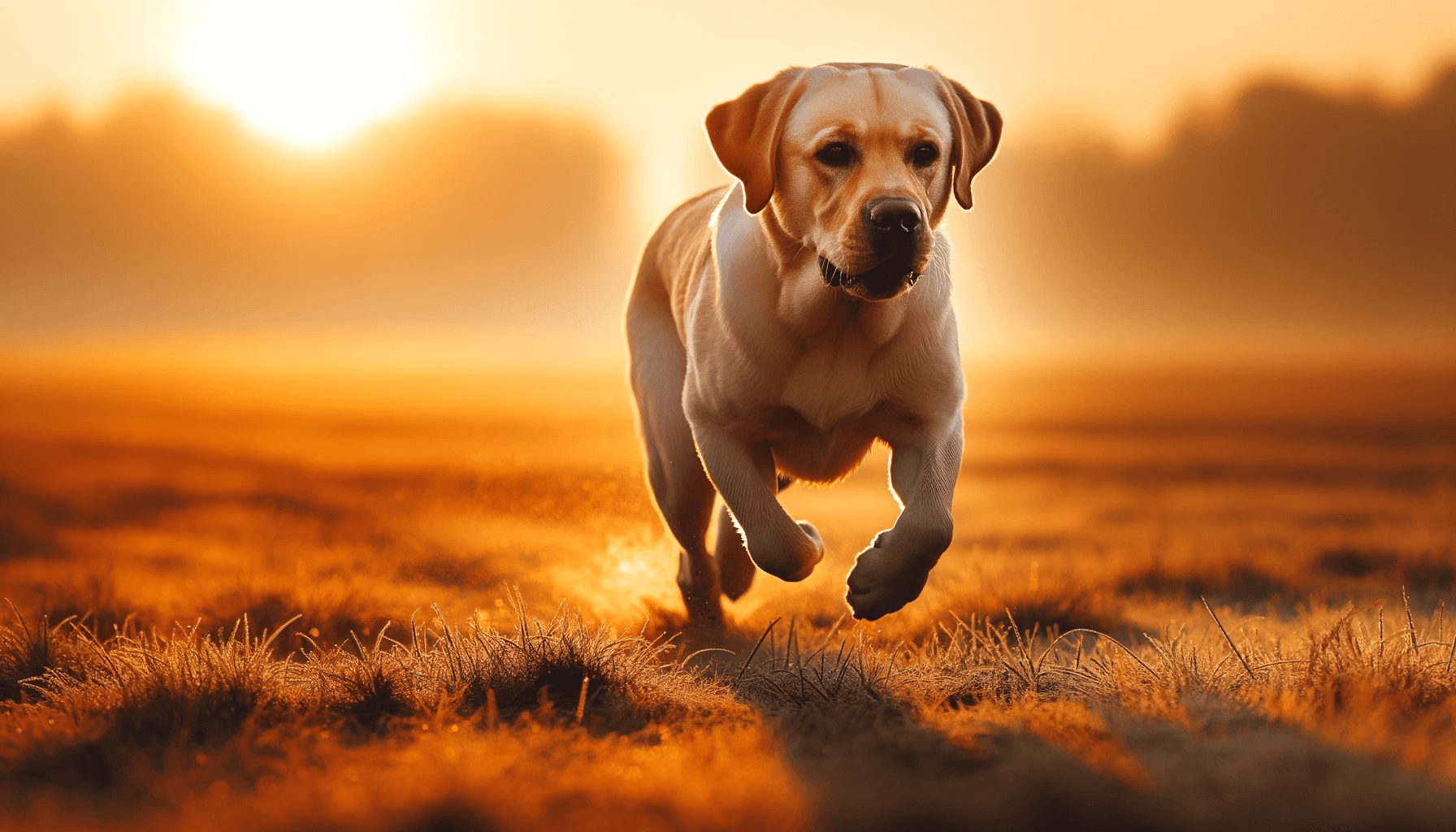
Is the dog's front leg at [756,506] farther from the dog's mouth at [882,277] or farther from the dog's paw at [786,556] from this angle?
the dog's mouth at [882,277]

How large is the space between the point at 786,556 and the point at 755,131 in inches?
59.5

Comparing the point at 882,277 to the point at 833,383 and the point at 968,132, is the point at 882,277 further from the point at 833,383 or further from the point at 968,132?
the point at 968,132

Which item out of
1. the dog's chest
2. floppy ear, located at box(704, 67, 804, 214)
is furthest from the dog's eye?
the dog's chest

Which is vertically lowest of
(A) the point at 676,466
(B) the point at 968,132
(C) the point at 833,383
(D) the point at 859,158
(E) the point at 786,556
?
(E) the point at 786,556

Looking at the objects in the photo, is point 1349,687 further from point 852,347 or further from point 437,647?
point 437,647

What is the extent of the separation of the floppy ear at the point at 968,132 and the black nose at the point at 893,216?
2.08 ft

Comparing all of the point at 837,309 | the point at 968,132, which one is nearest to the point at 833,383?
the point at 837,309

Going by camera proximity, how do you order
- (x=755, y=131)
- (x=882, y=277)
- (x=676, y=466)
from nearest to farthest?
(x=882, y=277)
(x=755, y=131)
(x=676, y=466)

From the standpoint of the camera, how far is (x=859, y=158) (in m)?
4.07

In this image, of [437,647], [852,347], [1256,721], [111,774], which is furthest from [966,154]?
[111,774]

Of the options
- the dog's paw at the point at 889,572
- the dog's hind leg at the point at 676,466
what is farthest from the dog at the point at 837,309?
the dog's hind leg at the point at 676,466

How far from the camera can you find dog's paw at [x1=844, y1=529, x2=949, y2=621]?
419 cm

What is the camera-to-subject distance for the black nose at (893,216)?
3818mm

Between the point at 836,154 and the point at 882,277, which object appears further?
the point at 836,154
